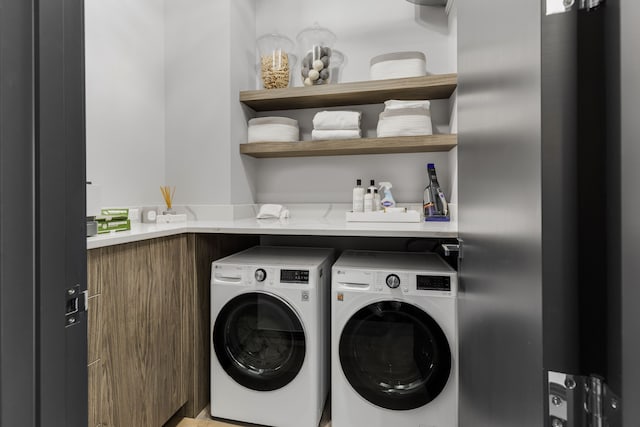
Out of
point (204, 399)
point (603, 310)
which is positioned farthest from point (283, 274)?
point (603, 310)

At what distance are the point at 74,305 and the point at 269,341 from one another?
1206 mm

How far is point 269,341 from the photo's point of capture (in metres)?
1.61

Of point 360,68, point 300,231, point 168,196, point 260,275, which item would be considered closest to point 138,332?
point 260,275

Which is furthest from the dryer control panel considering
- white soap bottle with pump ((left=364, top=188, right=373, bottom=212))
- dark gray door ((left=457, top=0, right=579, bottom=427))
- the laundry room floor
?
the laundry room floor

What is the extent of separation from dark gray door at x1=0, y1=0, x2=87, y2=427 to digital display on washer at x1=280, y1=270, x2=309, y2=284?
42.5 inches

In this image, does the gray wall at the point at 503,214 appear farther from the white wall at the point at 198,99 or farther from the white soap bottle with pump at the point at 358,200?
the white wall at the point at 198,99

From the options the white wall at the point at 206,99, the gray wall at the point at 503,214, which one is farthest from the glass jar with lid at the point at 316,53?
the gray wall at the point at 503,214

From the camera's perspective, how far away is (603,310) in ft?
1.69

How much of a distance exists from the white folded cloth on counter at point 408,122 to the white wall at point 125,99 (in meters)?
1.54

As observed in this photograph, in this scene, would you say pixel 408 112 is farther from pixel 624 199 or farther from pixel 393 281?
pixel 624 199

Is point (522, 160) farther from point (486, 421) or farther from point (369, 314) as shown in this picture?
point (369, 314)

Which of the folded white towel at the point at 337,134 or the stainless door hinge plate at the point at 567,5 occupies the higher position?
the folded white towel at the point at 337,134

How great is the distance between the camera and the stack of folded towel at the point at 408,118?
1979mm

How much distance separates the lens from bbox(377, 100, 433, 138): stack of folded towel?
198 centimetres
